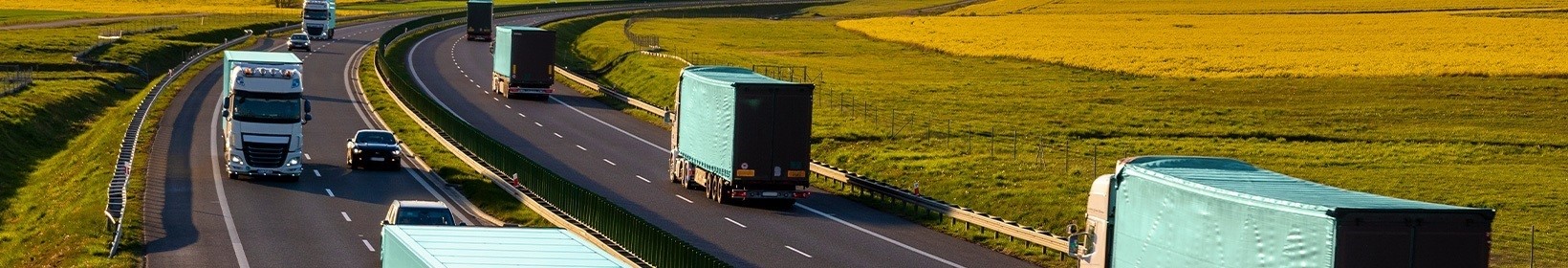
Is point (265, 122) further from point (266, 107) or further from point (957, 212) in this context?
point (957, 212)

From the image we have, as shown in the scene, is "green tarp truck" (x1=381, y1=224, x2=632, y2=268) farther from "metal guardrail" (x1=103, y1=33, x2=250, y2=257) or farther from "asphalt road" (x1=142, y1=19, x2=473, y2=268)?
"metal guardrail" (x1=103, y1=33, x2=250, y2=257)

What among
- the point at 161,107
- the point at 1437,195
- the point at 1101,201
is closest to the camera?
the point at 1101,201

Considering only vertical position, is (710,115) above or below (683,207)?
above

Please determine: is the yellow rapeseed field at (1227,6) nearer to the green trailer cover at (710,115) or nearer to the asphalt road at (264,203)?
the asphalt road at (264,203)

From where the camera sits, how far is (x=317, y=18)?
125062 mm

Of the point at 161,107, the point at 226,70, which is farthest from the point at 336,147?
the point at 161,107

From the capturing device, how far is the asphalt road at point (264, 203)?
3991cm

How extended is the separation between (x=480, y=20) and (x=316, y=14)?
1140cm

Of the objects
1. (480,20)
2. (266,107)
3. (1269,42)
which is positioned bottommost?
(480,20)

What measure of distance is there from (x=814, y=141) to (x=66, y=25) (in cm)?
8856

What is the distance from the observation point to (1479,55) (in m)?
95.2

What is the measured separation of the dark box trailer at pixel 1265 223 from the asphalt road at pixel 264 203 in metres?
17.8

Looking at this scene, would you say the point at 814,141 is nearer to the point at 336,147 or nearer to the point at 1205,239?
the point at 336,147

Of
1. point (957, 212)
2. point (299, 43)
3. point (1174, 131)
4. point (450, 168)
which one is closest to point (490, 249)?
point (957, 212)
